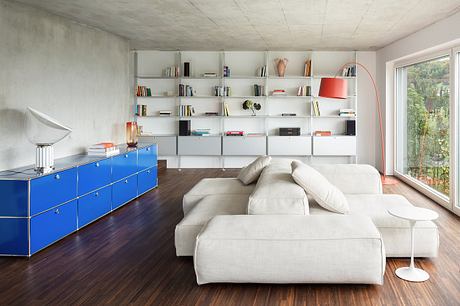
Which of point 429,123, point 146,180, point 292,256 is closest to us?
point 292,256

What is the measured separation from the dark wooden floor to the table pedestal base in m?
0.05

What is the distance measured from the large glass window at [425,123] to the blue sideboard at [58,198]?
14.2ft

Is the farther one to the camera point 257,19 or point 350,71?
point 350,71

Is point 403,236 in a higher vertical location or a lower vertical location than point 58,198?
lower

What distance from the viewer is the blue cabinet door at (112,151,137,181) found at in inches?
219

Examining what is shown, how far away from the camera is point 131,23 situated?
627cm

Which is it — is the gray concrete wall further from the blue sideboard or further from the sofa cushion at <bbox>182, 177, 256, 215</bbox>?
the sofa cushion at <bbox>182, 177, 256, 215</bbox>

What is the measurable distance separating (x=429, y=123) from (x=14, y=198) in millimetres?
5576

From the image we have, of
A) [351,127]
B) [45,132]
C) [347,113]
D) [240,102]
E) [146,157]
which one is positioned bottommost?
[146,157]

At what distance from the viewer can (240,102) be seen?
948 centimetres

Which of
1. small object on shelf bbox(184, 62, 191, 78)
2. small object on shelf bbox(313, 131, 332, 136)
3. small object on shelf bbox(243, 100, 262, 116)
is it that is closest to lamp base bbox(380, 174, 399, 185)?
small object on shelf bbox(313, 131, 332, 136)

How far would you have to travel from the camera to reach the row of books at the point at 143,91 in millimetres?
9328

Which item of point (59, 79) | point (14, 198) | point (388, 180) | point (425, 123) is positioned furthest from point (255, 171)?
point (388, 180)

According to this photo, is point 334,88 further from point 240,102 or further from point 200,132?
point 200,132
